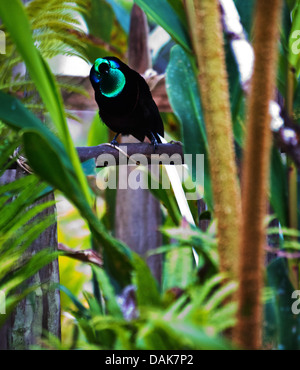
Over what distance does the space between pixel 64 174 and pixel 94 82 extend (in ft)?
1.39

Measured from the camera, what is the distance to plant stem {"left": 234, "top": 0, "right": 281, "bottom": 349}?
0.29 m

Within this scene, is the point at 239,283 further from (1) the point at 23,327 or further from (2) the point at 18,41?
(1) the point at 23,327

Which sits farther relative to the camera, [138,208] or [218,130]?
[138,208]

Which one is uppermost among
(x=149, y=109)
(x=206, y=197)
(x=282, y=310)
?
(x=149, y=109)

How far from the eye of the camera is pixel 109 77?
28.5 inches

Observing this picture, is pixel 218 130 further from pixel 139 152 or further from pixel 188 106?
pixel 139 152

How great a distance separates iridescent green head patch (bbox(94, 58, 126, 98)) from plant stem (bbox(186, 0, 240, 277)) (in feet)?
1.17

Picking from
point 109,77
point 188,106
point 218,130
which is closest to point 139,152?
point 109,77

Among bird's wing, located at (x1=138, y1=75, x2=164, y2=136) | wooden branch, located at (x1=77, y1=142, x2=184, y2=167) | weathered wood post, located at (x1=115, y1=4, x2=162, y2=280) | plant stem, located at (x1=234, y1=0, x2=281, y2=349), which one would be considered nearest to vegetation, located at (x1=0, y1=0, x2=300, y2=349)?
plant stem, located at (x1=234, y1=0, x2=281, y2=349)

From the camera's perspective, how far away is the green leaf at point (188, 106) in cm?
45

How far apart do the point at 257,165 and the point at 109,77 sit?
1.56ft

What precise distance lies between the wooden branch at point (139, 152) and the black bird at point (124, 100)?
0.04m

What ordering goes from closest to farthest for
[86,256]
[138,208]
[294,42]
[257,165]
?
[257,165]
[294,42]
[86,256]
[138,208]

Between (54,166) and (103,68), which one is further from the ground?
(103,68)
